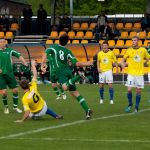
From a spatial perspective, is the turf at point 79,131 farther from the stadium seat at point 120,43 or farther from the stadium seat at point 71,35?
the stadium seat at point 71,35

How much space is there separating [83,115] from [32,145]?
5657mm

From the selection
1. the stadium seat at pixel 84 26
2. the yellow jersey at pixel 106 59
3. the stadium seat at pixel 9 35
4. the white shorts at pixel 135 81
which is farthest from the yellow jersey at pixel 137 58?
the stadium seat at pixel 84 26

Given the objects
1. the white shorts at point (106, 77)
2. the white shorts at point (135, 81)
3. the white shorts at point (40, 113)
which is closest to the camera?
the white shorts at point (40, 113)

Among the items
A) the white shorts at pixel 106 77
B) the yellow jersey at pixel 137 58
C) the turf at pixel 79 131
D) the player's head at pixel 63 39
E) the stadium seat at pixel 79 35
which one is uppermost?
the player's head at pixel 63 39

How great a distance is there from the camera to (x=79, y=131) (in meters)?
15.9

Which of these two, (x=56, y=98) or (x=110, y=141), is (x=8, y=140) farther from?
(x=56, y=98)

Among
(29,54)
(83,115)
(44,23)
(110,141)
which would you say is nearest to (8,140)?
(110,141)

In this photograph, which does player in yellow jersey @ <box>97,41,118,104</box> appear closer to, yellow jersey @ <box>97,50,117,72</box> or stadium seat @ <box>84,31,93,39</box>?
yellow jersey @ <box>97,50,117,72</box>

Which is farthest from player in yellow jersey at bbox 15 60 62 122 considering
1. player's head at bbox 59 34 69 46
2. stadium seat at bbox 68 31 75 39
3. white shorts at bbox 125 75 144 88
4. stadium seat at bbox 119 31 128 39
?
stadium seat at bbox 68 31 75 39

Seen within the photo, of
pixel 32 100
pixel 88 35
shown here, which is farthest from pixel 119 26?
pixel 32 100

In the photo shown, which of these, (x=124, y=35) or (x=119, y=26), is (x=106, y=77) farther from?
(x=119, y=26)

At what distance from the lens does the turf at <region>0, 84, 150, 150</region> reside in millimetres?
13906

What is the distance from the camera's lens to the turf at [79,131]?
13906 millimetres

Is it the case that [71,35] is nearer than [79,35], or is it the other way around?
[71,35]
